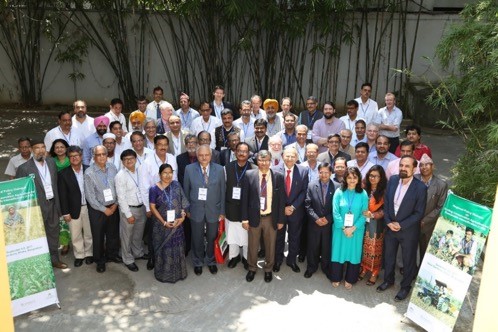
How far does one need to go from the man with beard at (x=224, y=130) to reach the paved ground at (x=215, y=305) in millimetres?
1583

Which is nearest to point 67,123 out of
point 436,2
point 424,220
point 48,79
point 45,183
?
point 45,183

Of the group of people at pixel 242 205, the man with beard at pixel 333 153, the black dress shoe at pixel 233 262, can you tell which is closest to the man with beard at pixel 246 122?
the group of people at pixel 242 205

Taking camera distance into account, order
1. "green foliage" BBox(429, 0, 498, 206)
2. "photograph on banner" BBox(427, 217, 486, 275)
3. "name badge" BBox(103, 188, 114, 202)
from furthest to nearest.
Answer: "name badge" BBox(103, 188, 114, 202) < "green foliage" BBox(429, 0, 498, 206) < "photograph on banner" BBox(427, 217, 486, 275)

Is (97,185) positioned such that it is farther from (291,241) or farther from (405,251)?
(405,251)

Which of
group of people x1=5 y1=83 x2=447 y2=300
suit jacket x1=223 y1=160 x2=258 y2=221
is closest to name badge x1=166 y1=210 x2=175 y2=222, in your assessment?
group of people x1=5 y1=83 x2=447 y2=300

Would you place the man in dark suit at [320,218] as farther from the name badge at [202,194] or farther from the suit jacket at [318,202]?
the name badge at [202,194]

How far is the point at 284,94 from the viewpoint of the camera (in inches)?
401

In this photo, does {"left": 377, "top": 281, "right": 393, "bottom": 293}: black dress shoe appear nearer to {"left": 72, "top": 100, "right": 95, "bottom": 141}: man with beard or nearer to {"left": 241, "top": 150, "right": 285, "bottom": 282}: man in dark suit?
{"left": 241, "top": 150, "right": 285, "bottom": 282}: man in dark suit

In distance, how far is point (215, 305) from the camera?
14.7 ft

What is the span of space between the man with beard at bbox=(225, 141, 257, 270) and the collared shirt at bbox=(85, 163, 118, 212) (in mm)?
1135

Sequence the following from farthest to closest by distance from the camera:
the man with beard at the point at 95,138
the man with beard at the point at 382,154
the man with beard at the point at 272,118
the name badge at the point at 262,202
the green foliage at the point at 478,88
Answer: the man with beard at the point at 272,118 → the man with beard at the point at 95,138 → the man with beard at the point at 382,154 → the name badge at the point at 262,202 → the green foliage at the point at 478,88

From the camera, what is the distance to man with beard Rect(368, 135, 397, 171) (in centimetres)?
517

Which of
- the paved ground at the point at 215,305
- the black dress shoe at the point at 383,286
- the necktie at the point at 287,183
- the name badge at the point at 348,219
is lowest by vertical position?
the paved ground at the point at 215,305

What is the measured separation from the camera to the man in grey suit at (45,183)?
4.70 meters
